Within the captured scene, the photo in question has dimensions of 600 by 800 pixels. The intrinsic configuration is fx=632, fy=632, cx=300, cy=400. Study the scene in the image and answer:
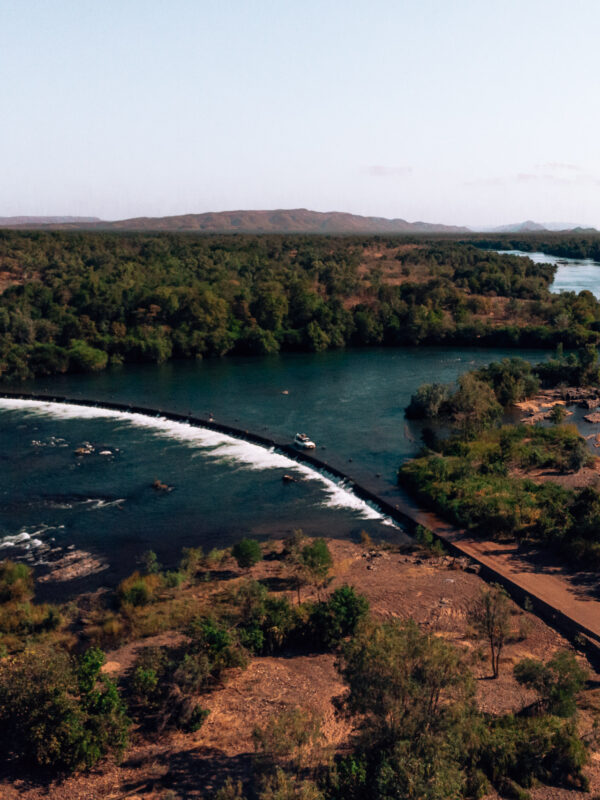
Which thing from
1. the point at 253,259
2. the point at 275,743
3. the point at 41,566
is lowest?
the point at 41,566

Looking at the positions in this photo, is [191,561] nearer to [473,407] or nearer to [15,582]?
[15,582]

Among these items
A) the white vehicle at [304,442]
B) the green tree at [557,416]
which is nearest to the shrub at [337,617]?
the white vehicle at [304,442]

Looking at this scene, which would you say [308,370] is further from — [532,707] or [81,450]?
[532,707]

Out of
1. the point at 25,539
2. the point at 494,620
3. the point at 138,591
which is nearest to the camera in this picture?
the point at 494,620

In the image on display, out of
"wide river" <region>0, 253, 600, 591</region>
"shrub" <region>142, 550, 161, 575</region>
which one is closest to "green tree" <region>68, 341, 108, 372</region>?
"wide river" <region>0, 253, 600, 591</region>

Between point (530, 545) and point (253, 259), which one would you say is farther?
point (253, 259)

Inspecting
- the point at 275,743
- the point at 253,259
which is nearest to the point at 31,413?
the point at 275,743

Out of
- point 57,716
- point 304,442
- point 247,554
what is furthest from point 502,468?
point 57,716
